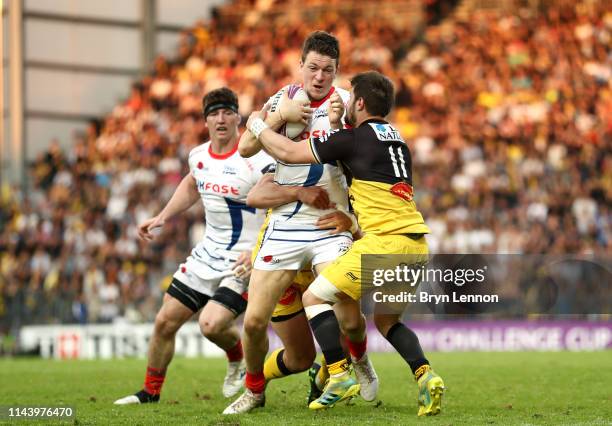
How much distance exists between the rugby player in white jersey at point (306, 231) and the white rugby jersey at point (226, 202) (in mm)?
1404

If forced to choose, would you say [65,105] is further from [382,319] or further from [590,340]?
[382,319]

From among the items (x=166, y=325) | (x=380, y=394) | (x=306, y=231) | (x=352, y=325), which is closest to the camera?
(x=306, y=231)

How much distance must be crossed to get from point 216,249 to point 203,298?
469mm

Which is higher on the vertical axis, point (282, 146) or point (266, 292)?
point (282, 146)

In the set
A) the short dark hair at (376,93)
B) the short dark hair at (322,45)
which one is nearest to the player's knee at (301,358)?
the short dark hair at (376,93)

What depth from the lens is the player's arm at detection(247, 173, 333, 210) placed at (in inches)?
363

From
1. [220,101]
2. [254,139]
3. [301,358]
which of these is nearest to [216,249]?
[220,101]

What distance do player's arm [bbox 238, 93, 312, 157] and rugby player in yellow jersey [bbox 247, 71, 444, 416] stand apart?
201 millimetres

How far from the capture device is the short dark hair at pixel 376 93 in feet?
28.9

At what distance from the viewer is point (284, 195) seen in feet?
30.4

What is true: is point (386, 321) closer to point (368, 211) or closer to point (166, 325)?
point (368, 211)

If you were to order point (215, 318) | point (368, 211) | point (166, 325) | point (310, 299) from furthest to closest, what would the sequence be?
point (166, 325), point (215, 318), point (310, 299), point (368, 211)

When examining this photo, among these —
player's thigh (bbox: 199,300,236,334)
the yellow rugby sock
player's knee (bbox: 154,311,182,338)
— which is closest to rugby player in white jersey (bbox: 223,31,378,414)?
the yellow rugby sock

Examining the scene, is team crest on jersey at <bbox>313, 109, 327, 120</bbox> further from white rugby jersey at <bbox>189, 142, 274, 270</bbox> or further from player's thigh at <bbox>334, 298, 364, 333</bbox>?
white rugby jersey at <bbox>189, 142, 274, 270</bbox>
